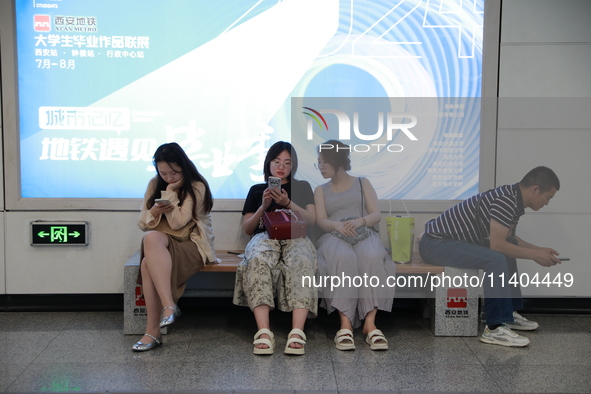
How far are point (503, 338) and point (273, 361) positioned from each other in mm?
1500

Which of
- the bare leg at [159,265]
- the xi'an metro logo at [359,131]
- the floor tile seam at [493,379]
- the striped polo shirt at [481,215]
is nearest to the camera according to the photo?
the floor tile seam at [493,379]

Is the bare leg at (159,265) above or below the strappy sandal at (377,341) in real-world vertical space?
above

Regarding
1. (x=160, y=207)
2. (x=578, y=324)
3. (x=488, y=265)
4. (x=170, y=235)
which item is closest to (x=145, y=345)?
(x=170, y=235)

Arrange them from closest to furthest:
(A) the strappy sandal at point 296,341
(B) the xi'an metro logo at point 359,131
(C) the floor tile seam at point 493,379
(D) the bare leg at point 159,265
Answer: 1. (C) the floor tile seam at point 493,379
2. (A) the strappy sandal at point 296,341
3. (D) the bare leg at point 159,265
4. (B) the xi'an metro logo at point 359,131

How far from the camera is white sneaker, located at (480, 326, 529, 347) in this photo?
373 centimetres

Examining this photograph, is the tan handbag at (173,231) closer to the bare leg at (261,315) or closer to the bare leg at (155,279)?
the bare leg at (155,279)

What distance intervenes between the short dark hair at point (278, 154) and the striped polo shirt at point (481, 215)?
1.04m

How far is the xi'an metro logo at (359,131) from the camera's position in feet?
13.9

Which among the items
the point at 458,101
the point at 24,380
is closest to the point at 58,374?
the point at 24,380

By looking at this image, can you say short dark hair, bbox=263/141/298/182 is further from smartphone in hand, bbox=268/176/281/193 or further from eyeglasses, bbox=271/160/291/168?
smartphone in hand, bbox=268/176/281/193

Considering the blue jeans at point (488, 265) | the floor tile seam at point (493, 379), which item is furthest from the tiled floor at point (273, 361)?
the blue jeans at point (488, 265)

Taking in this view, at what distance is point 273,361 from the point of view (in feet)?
11.3

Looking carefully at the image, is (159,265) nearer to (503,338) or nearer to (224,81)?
(224,81)

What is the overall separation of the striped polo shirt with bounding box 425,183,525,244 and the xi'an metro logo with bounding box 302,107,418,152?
627mm
